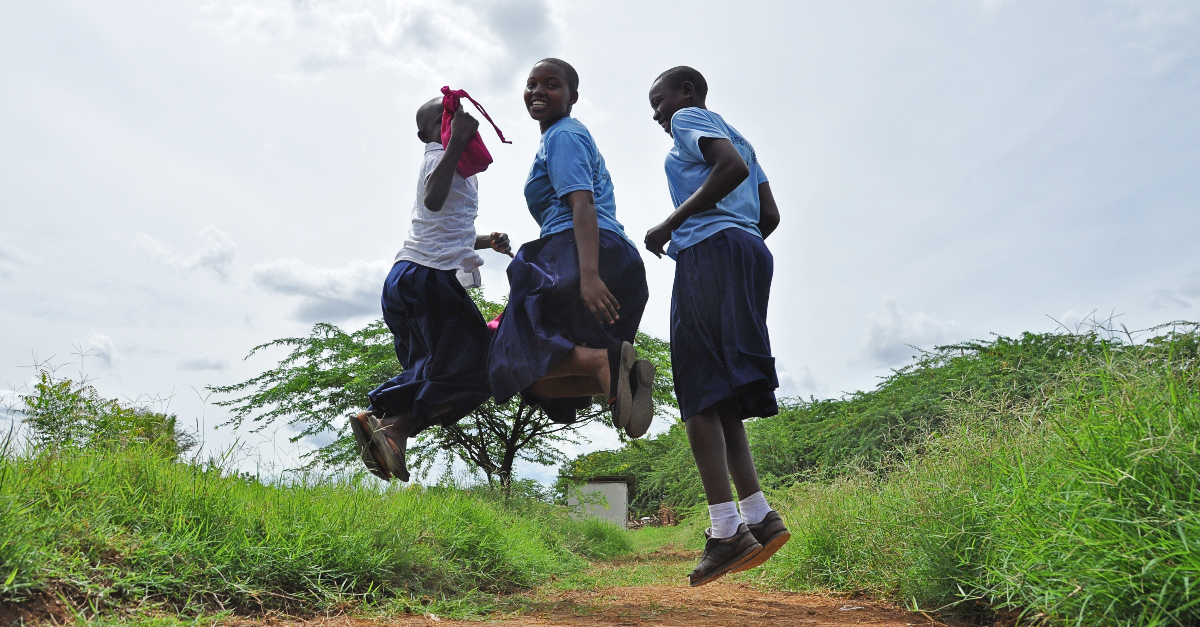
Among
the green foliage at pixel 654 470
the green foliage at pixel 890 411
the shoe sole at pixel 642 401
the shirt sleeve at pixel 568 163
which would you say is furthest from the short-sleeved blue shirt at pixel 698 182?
the green foliage at pixel 654 470

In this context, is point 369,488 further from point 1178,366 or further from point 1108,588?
point 1178,366

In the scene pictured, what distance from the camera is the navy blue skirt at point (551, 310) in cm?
378

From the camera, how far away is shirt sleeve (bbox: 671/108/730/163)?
146 inches

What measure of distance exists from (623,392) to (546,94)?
1.77m

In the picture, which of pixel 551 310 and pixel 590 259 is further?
pixel 551 310

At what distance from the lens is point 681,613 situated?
3609 millimetres

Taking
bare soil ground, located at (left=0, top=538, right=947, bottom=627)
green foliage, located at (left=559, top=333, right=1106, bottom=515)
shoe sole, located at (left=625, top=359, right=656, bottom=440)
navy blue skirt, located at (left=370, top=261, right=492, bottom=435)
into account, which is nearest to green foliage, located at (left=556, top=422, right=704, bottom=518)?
green foliage, located at (left=559, top=333, right=1106, bottom=515)

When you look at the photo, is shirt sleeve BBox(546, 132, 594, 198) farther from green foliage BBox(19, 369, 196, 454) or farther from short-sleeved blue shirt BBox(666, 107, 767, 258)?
green foliage BBox(19, 369, 196, 454)

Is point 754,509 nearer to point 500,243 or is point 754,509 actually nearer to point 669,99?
point 669,99

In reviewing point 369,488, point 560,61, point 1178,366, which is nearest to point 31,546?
point 369,488

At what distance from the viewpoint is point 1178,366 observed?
302 centimetres

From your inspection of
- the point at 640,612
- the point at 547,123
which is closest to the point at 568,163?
the point at 547,123

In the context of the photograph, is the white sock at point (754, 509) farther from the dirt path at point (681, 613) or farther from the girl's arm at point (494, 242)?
the girl's arm at point (494, 242)

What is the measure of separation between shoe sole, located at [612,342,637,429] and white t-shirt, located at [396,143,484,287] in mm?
1173
